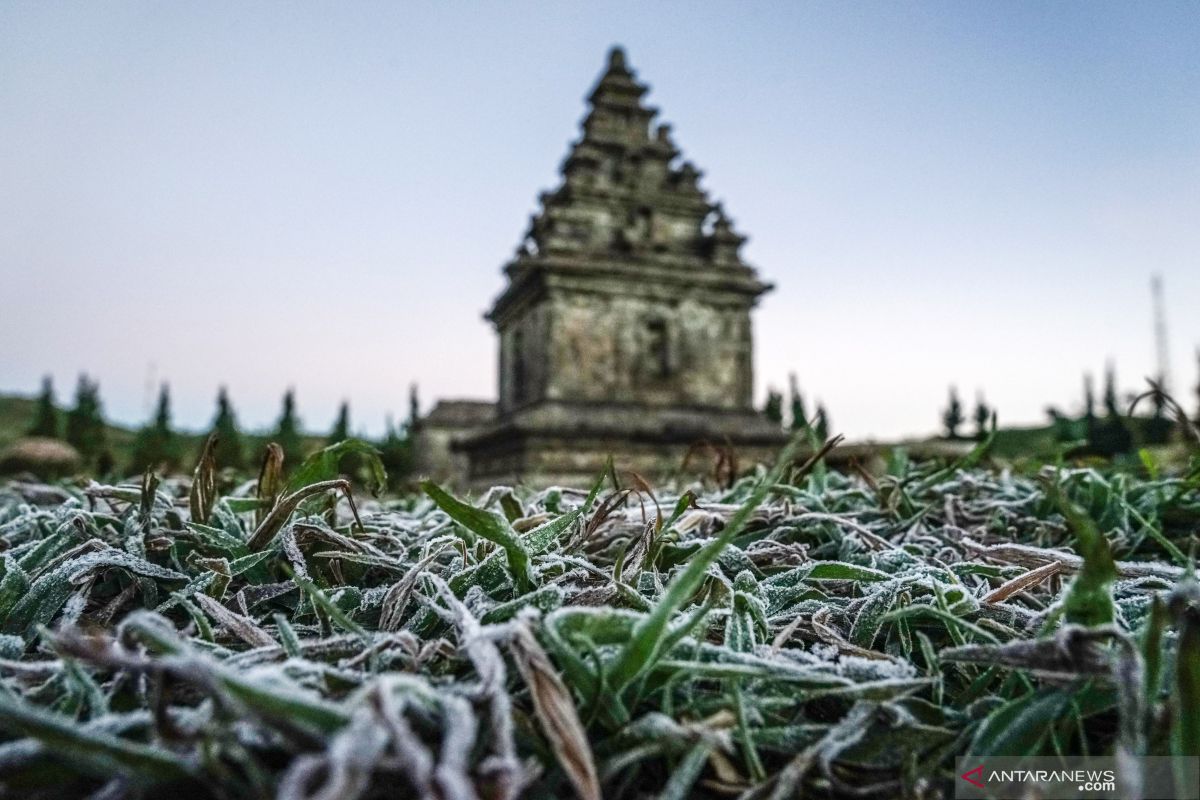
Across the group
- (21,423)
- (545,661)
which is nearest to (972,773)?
(545,661)

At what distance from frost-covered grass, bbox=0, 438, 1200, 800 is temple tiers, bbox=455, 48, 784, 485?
30.2 ft

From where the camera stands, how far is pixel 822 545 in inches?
44.9

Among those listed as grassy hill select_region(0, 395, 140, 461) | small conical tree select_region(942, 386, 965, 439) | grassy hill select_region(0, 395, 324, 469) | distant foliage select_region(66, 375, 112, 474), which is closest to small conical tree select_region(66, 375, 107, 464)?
distant foliage select_region(66, 375, 112, 474)

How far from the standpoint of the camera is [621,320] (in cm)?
1152

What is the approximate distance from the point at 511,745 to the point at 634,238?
38.6 ft

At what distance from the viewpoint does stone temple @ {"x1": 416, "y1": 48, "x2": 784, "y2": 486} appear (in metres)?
10.9

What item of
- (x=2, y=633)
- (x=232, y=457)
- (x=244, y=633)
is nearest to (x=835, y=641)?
(x=244, y=633)

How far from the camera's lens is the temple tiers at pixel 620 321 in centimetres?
1089

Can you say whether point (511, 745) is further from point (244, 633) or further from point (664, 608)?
A: point (244, 633)

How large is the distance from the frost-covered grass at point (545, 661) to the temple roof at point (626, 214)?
34.2 ft

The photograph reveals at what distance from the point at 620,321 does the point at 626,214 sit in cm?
188

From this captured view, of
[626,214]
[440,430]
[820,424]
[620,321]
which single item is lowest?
[820,424]

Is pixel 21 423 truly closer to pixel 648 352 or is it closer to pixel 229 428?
pixel 229 428

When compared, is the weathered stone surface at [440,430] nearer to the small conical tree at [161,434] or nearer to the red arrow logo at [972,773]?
the small conical tree at [161,434]
